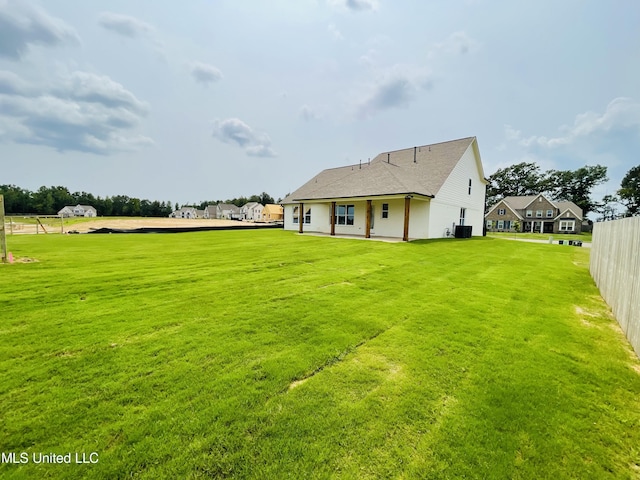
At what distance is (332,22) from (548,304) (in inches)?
680

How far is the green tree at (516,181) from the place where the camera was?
57.0 meters

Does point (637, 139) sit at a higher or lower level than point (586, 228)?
higher

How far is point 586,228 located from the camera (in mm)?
47281

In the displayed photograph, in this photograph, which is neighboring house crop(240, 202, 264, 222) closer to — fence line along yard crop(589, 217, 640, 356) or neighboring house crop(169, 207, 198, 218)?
neighboring house crop(169, 207, 198, 218)

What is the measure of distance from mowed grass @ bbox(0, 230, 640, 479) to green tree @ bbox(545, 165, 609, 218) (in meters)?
67.9

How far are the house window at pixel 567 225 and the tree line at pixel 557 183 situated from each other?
35.2ft

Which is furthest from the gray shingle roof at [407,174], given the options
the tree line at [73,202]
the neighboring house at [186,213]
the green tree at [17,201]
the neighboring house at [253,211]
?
the neighboring house at [186,213]

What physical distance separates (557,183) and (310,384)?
243 ft

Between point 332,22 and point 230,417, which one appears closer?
point 230,417

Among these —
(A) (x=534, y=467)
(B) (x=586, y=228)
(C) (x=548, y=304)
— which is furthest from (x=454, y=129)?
(B) (x=586, y=228)

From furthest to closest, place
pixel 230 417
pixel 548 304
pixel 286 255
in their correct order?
pixel 286 255, pixel 548 304, pixel 230 417

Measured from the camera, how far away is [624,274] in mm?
4355

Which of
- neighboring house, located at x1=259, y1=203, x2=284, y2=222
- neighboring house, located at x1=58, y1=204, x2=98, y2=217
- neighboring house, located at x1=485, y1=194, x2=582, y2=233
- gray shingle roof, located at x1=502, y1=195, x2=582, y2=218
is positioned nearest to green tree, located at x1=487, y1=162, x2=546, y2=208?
gray shingle roof, located at x1=502, y1=195, x2=582, y2=218

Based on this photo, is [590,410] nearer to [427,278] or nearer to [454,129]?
[427,278]
